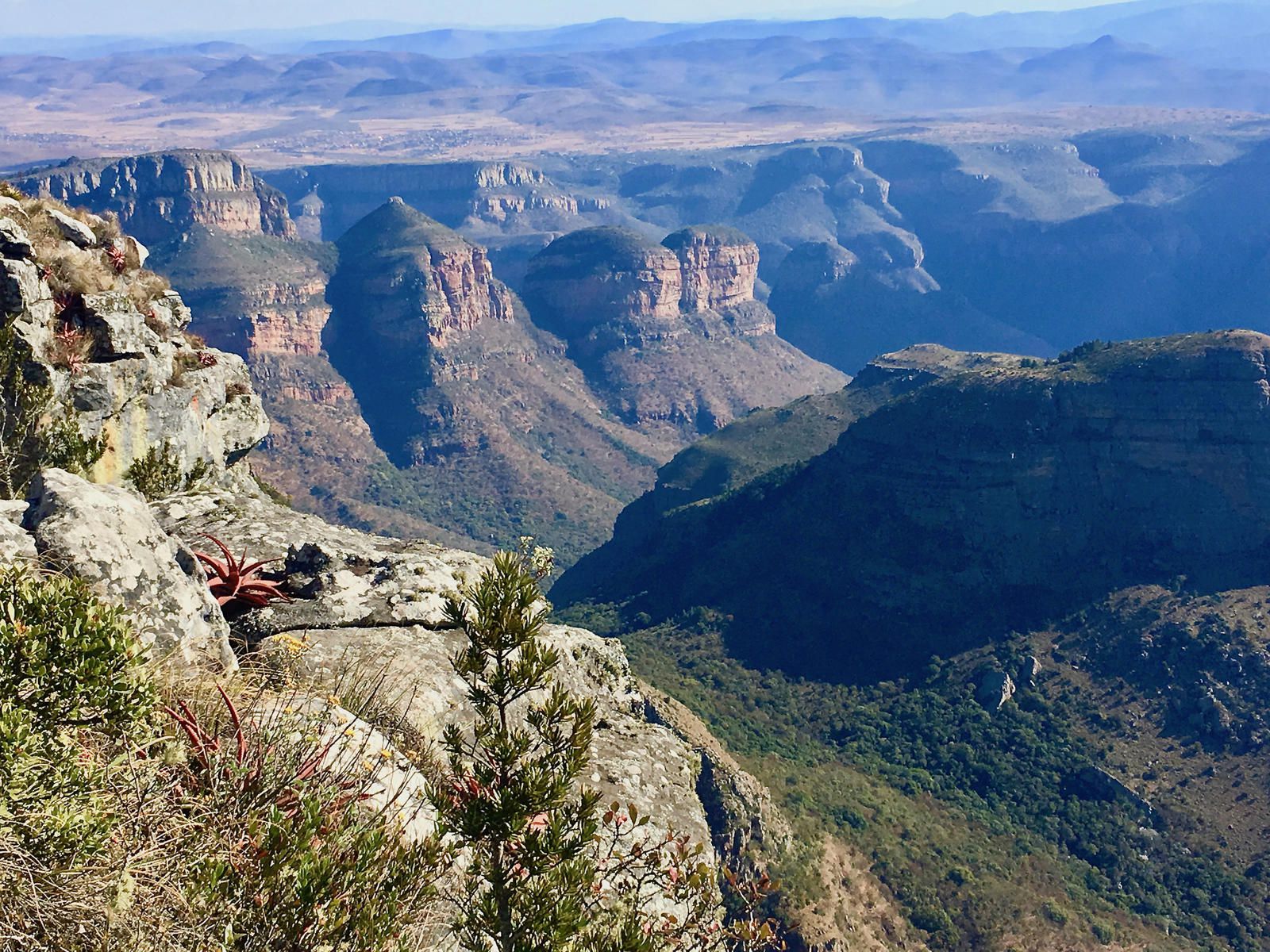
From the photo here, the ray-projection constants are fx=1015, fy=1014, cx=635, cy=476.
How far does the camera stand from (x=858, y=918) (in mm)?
40656

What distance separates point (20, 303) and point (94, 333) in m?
1.45

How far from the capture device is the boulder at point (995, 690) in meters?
60.2

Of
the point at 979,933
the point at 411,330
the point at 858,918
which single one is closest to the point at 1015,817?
the point at 979,933

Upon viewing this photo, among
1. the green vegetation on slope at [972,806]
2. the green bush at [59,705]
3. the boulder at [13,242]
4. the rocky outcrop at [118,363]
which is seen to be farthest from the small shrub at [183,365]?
the green vegetation on slope at [972,806]

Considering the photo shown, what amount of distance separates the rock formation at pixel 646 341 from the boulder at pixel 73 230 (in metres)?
151

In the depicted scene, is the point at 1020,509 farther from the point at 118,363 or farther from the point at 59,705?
the point at 59,705

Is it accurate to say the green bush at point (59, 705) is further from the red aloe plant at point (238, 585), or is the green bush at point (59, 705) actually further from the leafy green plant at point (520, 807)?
the red aloe plant at point (238, 585)

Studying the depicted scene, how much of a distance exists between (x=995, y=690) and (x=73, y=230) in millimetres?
54635

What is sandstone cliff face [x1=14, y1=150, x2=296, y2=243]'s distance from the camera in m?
170

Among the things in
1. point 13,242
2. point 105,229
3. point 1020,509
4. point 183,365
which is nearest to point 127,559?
point 13,242

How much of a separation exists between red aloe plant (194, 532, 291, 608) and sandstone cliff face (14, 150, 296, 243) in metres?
175

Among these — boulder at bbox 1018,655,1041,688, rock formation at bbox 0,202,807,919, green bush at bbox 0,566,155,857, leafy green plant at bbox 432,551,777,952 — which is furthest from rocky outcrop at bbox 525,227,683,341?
green bush at bbox 0,566,155,857

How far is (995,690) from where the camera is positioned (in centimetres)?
6059

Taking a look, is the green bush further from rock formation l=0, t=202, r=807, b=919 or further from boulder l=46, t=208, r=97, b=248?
boulder l=46, t=208, r=97, b=248
